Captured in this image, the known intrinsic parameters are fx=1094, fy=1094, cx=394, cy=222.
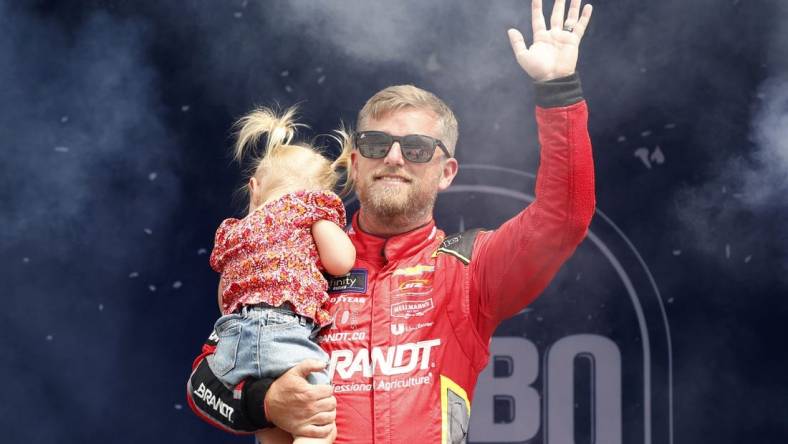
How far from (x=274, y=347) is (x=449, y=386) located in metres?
0.45

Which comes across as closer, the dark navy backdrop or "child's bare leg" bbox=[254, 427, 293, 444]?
"child's bare leg" bbox=[254, 427, 293, 444]

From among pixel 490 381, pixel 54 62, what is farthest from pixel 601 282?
pixel 54 62

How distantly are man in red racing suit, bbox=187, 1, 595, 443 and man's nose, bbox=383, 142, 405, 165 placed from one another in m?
0.21

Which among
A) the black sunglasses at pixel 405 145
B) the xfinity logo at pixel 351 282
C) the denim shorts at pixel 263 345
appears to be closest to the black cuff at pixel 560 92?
the black sunglasses at pixel 405 145

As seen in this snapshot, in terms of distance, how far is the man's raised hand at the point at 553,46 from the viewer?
2551 millimetres

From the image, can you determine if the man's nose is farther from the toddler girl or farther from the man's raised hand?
the man's raised hand

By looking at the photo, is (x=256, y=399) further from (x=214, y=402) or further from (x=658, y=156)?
(x=658, y=156)

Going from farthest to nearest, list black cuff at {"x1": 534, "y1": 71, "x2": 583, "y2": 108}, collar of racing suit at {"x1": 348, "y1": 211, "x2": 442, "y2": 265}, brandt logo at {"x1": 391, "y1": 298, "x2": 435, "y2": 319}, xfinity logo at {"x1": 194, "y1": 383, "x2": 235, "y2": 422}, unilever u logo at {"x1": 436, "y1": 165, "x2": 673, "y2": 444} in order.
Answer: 1. unilever u logo at {"x1": 436, "y1": 165, "x2": 673, "y2": 444}
2. collar of racing suit at {"x1": 348, "y1": 211, "x2": 442, "y2": 265}
3. brandt logo at {"x1": 391, "y1": 298, "x2": 435, "y2": 319}
4. xfinity logo at {"x1": 194, "y1": 383, "x2": 235, "y2": 422}
5. black cuff at {"x1": 534, "y1": 71, "x2": 583, "y2": 108}

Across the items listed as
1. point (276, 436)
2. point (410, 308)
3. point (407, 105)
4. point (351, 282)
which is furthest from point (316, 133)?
point (276, 436)

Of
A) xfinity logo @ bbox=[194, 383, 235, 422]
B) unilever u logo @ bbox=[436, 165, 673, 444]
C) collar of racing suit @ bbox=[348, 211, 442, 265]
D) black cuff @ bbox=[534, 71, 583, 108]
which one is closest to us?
black cuff @ bbox=[534, 71, 583, 108]

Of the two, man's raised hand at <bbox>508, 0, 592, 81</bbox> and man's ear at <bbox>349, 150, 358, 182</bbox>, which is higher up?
man's raised hand at <bbox>508, 0, 592, 81</bbox>

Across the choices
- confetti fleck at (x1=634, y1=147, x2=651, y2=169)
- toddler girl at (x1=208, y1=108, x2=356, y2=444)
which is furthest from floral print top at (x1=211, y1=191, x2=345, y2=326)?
confetti fleck at (x1=634, y1=147, x2=651, y2=169)

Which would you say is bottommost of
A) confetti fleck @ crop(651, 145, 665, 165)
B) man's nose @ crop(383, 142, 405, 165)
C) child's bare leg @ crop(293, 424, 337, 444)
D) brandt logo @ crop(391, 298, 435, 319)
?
child's bare leg @ crop(293, 424, 337, 444)

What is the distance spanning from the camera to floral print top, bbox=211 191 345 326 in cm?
265
